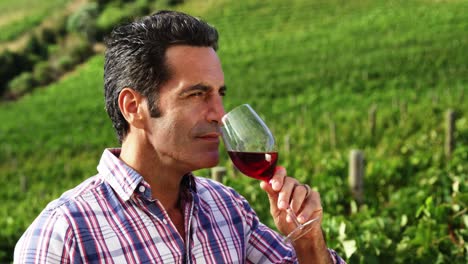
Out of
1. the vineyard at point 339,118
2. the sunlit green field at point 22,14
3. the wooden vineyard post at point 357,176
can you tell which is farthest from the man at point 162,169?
the sunlit green field at point 22,14

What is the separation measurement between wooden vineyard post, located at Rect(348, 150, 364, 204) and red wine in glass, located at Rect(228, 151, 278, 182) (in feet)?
15.0

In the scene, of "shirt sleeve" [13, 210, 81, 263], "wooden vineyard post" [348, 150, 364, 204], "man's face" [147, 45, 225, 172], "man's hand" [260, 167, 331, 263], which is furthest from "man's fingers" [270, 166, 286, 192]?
"wooden vineyard post" [348, 150, 364, 204]

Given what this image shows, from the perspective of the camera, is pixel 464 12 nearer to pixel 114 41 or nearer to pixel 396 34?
pixel 396 34

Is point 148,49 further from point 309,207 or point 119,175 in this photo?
point 309,207

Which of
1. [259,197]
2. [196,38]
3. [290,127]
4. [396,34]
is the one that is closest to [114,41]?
[196,38]

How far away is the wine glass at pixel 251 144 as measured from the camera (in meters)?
2.01

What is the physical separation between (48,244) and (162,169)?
43 cm

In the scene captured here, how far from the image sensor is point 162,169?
209 cm

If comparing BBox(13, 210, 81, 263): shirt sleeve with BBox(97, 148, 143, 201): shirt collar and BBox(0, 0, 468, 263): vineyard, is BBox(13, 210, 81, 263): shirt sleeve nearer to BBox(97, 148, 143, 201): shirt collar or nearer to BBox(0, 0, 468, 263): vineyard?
BBox(97, 148, 143, 201): shirt collar

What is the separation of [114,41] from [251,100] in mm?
25418

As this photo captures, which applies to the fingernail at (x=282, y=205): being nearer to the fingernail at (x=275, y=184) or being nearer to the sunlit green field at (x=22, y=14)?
the fingernail at (x=275, y=184)

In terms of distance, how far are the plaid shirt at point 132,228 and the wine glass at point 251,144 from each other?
22 cm

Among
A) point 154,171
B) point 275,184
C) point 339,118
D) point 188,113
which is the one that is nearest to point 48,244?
point 154,171

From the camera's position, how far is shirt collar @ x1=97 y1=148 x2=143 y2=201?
1.98m
